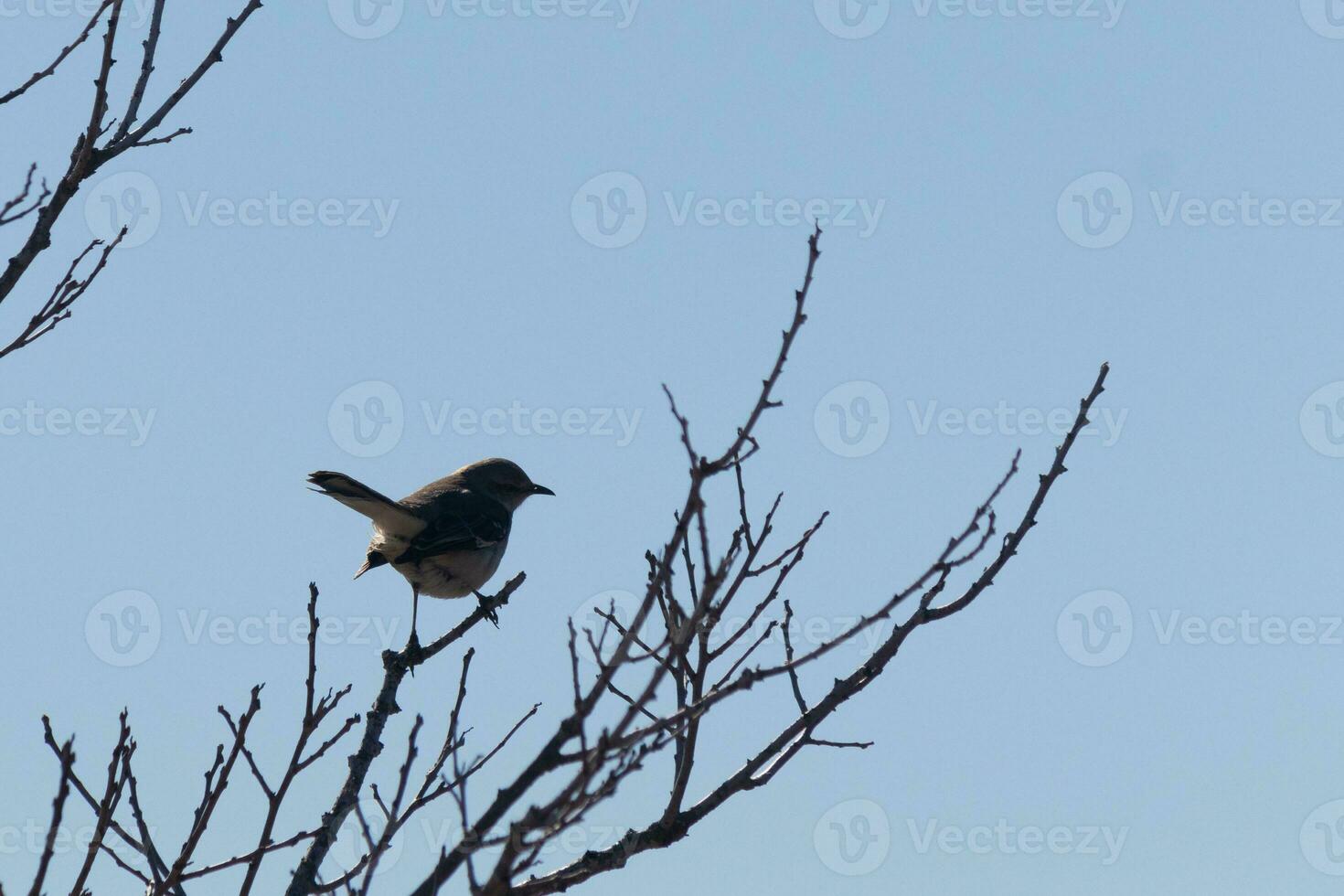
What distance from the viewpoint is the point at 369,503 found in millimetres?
8750

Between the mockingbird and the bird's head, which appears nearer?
the mockingbird

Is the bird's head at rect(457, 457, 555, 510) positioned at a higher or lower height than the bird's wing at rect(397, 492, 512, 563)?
higher

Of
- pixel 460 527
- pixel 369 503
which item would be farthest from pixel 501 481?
pixel 369 503

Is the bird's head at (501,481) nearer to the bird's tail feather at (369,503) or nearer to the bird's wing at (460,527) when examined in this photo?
the bird's wing at (460,527)

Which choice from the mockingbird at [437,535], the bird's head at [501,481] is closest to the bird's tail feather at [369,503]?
the mockingbird at [437,535]

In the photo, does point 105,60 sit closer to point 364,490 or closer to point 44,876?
point 44,876

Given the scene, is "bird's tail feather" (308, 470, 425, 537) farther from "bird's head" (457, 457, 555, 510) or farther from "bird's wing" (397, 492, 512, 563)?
"bird's head" (457, 457, 555, 510)

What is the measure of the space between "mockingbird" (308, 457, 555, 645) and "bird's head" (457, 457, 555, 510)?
1.00 feet

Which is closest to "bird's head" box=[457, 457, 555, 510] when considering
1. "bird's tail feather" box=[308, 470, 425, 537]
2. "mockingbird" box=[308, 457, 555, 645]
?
"mockingbird" box=[308, 457, 555, 645]

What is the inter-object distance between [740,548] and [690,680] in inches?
18.8

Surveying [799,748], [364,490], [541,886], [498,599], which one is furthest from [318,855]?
[364,490]

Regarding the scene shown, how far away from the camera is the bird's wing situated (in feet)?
30.6

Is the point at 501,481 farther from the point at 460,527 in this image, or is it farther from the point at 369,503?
the point at 369,503

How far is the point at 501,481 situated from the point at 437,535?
1791 mm
